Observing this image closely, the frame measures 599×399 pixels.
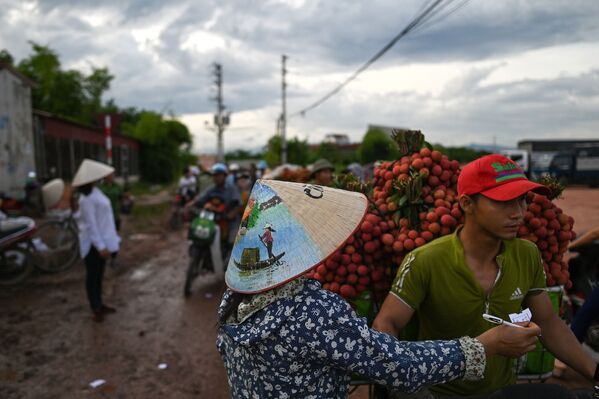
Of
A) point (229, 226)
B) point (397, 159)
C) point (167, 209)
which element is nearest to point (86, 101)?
point (167, 209)

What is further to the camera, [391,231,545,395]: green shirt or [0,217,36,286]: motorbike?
[0,217,36,286]: motorbike

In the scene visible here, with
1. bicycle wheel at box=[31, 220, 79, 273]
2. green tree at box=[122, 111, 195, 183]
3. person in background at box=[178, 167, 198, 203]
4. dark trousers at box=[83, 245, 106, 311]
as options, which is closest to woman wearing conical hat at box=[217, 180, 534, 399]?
dark trousers at box=[83, 245, 106, 311]

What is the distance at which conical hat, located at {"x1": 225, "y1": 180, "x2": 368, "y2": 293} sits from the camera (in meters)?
1.57

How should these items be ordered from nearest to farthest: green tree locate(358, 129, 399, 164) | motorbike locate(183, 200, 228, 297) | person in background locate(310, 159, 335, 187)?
person in background locate(310, 159, 335, 187), motorbike locate(183, 200, 228, 297), green tree locate(358, 129, 399, 164)

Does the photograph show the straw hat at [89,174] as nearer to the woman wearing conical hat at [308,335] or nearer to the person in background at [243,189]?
the person in background at [243,189]

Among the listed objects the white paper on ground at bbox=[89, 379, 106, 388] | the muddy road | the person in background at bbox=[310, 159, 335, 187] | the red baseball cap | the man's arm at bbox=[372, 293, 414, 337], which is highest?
the red baseball cap

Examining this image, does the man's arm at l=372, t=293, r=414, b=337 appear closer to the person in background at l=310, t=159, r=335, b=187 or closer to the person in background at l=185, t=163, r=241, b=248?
the person in background at l=310, t=159, r=335, b=187

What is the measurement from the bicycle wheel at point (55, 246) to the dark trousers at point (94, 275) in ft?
8.69

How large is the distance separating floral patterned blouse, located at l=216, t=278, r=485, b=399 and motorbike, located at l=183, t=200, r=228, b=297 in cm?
568

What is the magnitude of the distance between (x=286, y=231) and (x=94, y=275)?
512 centimetres

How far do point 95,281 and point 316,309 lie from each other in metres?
5.25

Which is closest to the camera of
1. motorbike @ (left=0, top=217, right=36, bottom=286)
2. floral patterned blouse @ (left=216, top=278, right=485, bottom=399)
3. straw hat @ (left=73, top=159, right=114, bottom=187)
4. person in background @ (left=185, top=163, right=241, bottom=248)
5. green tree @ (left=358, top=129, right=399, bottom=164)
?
floral patterned blouse @ (left=216, top=278, right=485, bottom=399)

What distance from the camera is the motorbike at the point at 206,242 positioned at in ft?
23.6

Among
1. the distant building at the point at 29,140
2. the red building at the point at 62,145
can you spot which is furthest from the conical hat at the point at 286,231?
the red building at the point at 62,145
